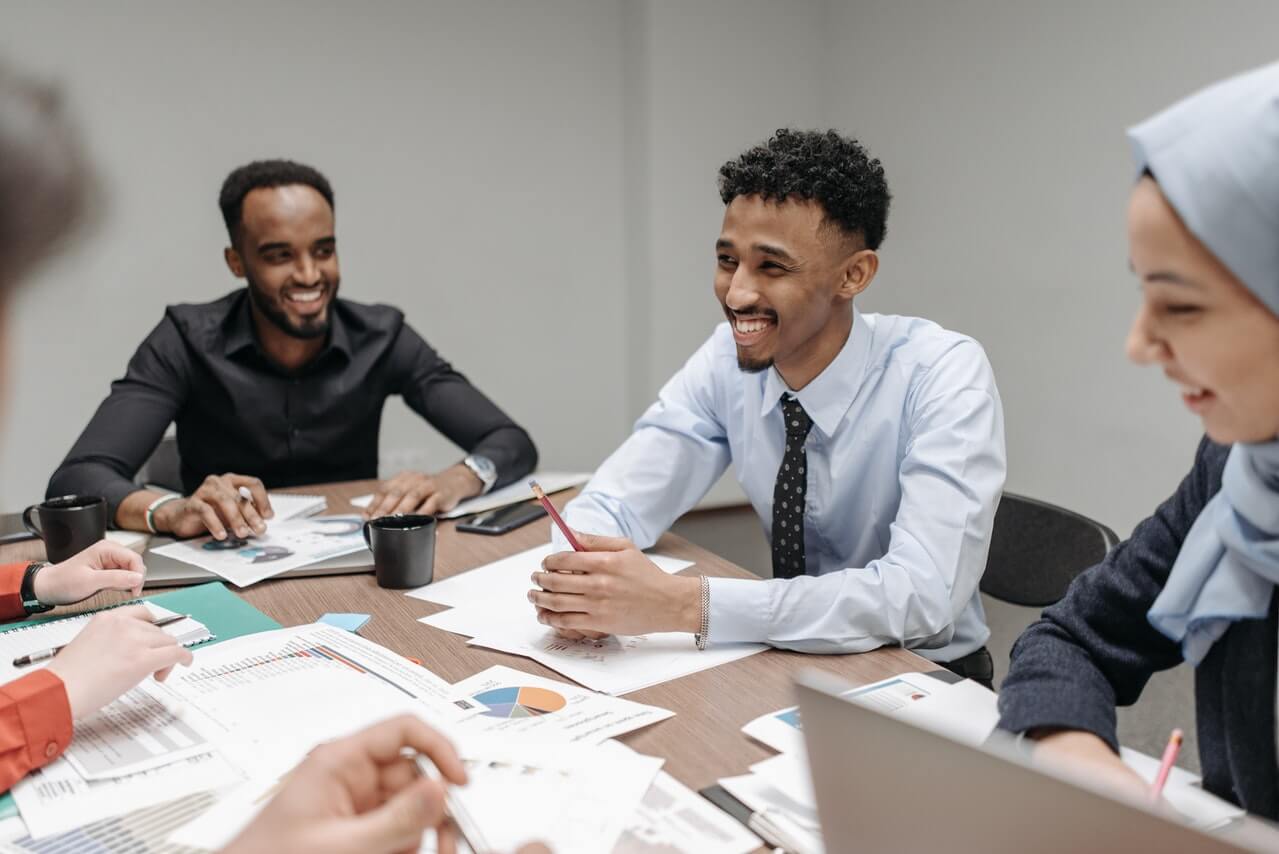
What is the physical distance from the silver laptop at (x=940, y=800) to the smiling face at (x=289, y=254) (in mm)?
1855

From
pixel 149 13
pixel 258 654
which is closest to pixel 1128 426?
pixel 258 654

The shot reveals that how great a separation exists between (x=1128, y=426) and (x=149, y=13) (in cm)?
324

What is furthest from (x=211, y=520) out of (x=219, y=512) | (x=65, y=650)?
(x=65, y=650)

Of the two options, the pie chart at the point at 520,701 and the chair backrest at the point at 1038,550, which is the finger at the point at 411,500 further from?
the chair backrest at the point at 1038,550

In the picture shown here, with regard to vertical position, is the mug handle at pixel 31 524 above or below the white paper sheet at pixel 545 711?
above

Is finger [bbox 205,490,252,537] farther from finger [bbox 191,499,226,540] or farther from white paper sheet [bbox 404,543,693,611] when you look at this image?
white paper sheet [bbox 404,543,693,611]

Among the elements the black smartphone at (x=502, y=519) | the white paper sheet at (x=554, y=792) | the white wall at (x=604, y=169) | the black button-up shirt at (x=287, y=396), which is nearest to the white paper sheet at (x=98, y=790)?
the white paper sheet at (x=554, y=792)

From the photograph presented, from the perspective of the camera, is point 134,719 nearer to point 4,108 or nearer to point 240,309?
point 240,309

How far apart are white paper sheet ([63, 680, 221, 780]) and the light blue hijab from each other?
98cm

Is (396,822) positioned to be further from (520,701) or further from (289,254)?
(289,254)

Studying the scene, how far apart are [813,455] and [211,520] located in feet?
Answer: 3.29

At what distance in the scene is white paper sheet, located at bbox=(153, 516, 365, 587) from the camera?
151 centimetres

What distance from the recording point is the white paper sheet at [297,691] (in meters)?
0.96

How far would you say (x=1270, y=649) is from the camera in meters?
0.94
